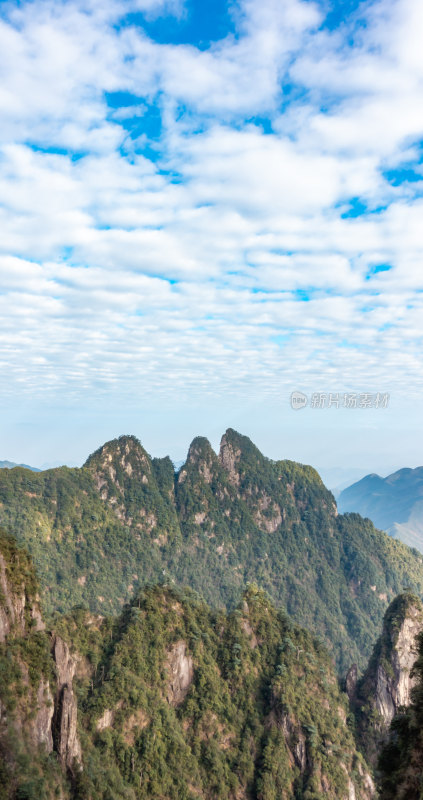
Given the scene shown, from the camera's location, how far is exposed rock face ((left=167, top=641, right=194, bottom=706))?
49438mm

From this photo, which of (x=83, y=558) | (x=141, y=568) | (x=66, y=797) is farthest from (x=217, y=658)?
(x=141, y=568)

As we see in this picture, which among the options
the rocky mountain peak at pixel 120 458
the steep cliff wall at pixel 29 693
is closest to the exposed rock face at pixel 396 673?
the steep cliff wall at pixel 29 693

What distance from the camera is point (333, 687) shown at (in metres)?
Answer: 61.9

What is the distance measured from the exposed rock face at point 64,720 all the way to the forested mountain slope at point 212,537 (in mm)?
61227

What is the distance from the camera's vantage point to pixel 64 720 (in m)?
30.2

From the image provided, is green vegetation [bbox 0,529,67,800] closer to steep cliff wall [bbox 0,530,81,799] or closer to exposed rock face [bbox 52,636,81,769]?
steep cliff wall [bbox 0,530,81,799]

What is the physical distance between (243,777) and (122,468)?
91.3 meters

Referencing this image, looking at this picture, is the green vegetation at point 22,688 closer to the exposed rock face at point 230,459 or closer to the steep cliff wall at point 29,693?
the steep cliff wall at point 29,693

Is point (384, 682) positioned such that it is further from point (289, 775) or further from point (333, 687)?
point (289, 775)

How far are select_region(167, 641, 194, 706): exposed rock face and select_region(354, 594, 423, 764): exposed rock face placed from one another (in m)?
28.3

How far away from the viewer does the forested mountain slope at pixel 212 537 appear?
10388 cm

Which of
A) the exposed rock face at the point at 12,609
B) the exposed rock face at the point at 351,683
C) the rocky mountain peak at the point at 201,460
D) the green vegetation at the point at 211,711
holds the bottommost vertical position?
the exposed rock face at the point at 351,683

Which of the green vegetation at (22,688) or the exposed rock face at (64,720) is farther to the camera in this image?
the exposed rock face at (64,720)

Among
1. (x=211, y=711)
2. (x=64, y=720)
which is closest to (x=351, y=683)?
(x=211, y=711)
